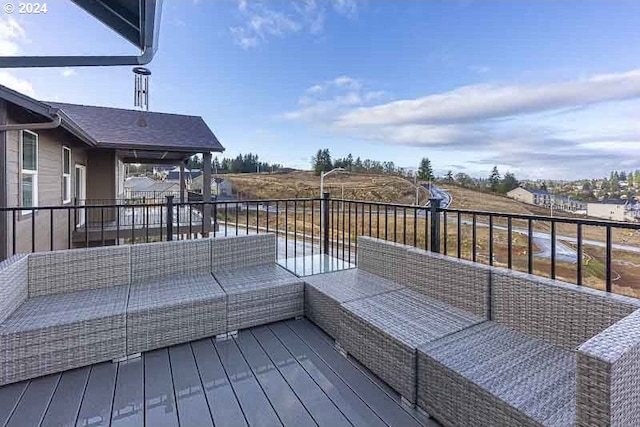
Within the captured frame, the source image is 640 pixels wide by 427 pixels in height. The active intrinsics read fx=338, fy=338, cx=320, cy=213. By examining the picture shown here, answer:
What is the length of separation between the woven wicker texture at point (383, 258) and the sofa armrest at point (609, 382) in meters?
1.61

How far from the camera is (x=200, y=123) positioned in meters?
10.8

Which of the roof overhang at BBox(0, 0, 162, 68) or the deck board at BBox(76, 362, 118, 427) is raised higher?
the roof overhang at BBox(0, 0, 162, 68)

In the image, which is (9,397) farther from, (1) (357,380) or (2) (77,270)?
(1) (357,380)

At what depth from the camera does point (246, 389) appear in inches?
74.1

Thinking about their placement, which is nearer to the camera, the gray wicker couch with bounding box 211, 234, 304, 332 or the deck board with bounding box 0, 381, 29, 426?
the deck board with bounding box 0, 381, 29, 426

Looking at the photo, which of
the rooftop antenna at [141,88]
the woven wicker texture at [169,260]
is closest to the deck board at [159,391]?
the woven wicker texture at [169,260]

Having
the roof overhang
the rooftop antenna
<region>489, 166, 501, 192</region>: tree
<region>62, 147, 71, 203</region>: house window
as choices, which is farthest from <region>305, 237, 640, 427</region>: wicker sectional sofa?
<region>489, 166, 501, 192</region>: tree

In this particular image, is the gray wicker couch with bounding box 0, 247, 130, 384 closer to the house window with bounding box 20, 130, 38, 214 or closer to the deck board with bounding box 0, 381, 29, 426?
the deck board with bounding box 0, 381, 29, 426

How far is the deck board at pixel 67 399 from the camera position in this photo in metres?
1.62

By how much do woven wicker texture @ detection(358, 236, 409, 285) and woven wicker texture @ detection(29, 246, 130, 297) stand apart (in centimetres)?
200

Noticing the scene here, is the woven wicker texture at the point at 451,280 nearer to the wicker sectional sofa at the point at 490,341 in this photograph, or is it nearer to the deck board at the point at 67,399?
the wicker sectional sofa at the point at 490,341

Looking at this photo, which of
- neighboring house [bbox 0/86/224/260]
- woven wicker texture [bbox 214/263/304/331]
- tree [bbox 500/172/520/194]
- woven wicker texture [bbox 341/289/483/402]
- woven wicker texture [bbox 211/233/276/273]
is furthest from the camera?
tree [bbox 500/172/520/194]

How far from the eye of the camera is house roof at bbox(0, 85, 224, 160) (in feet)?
27.0

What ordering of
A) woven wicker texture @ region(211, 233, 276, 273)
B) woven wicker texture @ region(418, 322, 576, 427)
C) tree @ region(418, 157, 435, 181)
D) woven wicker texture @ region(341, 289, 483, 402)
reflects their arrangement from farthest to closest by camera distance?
tree @ region(418, 157, 435, 181), woven wicker texture @ region(211, 233, 276, 273), woven wicker texture @ region(341, 289, 483, 402), woven wicker texture @ region(418, 322, 576, 427)
